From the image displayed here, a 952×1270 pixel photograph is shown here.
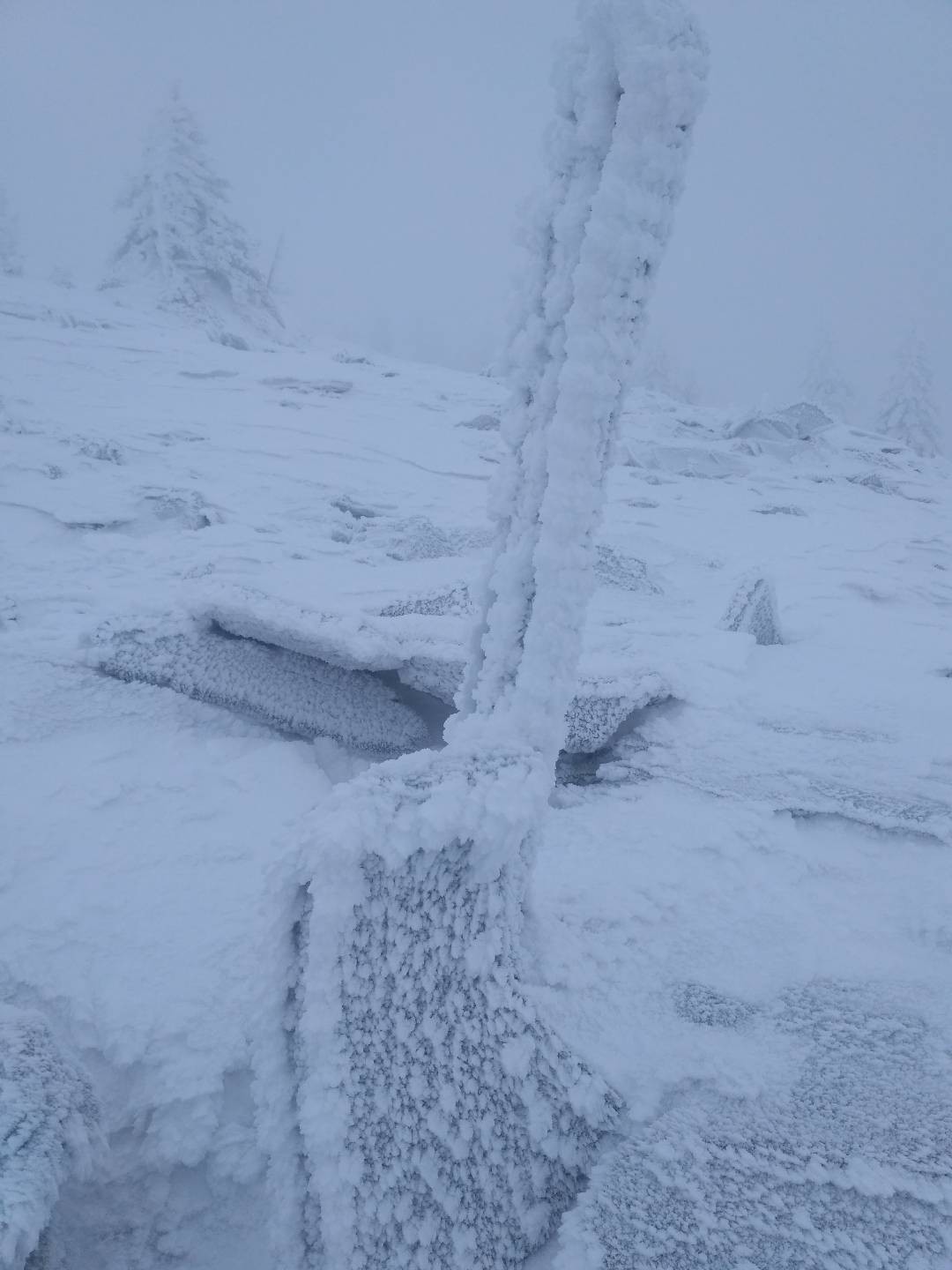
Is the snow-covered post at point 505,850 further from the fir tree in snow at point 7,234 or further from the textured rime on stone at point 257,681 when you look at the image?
the fir tree in snow at point 7,234

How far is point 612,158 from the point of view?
1.71 m

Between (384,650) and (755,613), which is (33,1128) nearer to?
(384,650)

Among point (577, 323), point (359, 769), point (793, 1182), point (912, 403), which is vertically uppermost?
point (912, 403)

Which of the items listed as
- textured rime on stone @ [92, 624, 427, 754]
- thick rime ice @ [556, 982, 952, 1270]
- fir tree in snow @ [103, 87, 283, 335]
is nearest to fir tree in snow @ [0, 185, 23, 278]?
fir tree in snow @ [103, 87, 283, 335]

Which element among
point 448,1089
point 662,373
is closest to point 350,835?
point 448,1089

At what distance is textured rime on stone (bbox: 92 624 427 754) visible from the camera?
3.27 meters

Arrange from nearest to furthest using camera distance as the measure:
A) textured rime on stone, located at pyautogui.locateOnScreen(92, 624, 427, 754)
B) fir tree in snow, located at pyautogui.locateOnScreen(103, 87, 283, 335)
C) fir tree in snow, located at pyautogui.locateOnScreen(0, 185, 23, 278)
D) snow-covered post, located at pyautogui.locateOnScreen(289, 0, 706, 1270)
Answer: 1. snow-covered post, located at pyautogui.locateOnScreen(289, 0, 706, 1270)
2. textured rime on stone, located at pyautogui.locateOnScreen(92, 624, 427, 754)
3. fir tree in snow, located at pyautogui.locateOnScreen(103, 87, 283, 335)
4. fir tree in snow, located at pyautogui.locateOnScreen(0, 185, 23, 278)

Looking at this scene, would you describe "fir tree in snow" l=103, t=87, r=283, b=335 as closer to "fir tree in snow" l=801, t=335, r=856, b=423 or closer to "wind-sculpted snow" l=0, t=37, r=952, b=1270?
"wind-sculpted snow" l=0, t=37, r=952, b=1270

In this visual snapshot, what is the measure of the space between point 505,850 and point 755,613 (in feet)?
12.3

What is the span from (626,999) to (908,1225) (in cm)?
79

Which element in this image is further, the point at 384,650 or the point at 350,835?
the point at 384,650

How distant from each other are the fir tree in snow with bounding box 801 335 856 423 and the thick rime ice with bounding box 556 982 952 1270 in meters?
30.9

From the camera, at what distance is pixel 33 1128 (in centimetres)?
142

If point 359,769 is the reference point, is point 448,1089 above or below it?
above
